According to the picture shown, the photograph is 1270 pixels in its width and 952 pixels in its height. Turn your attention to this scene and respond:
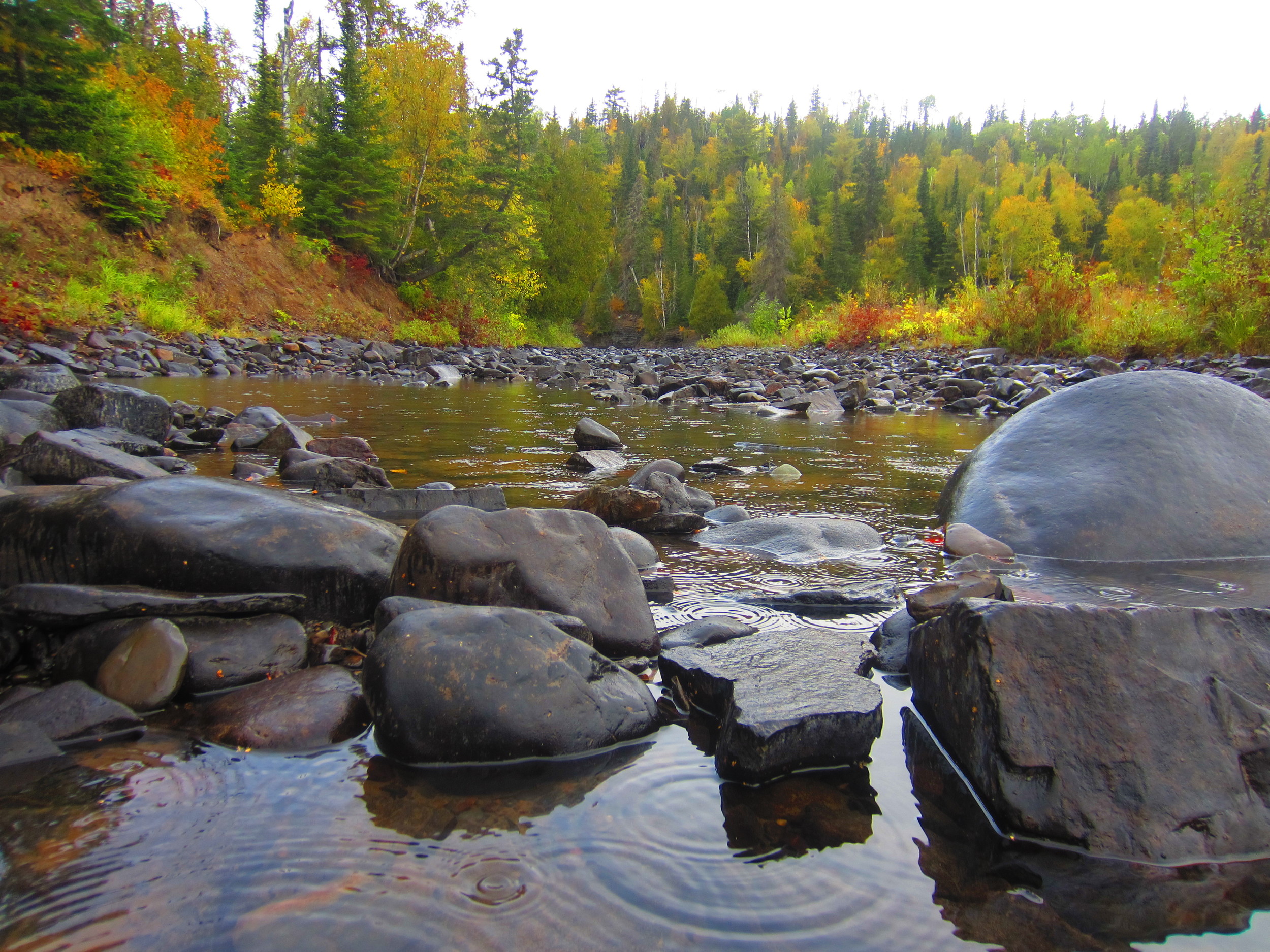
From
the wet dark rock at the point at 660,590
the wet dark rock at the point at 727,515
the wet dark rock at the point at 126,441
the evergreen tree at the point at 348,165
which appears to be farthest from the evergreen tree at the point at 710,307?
the wet dark rock at the point at 660,590

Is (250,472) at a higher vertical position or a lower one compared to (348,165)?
lower

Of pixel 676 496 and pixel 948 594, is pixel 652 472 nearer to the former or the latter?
pixel 676 496

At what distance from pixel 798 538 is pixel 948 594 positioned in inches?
50.2

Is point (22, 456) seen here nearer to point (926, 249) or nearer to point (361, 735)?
point (361, 735)

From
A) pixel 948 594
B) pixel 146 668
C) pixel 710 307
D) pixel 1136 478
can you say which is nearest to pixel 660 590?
pixel 948 594

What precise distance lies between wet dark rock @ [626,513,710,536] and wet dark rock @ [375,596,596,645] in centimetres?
175

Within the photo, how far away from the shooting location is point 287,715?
1723 millimetres

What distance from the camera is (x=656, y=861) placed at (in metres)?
→ 1.30

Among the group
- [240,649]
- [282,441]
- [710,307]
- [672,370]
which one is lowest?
[240,649]

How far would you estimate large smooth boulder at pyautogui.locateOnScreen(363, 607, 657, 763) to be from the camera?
5.37 feet

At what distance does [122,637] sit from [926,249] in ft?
247

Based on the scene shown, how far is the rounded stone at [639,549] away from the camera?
324cm

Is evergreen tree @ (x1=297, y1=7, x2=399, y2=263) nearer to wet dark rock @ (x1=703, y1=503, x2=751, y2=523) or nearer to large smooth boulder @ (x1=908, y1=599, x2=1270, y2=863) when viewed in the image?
wet dark rock @ (x1=703, y1=503, x2=751, y2=523)

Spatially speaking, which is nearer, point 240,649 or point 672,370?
point 240,649
